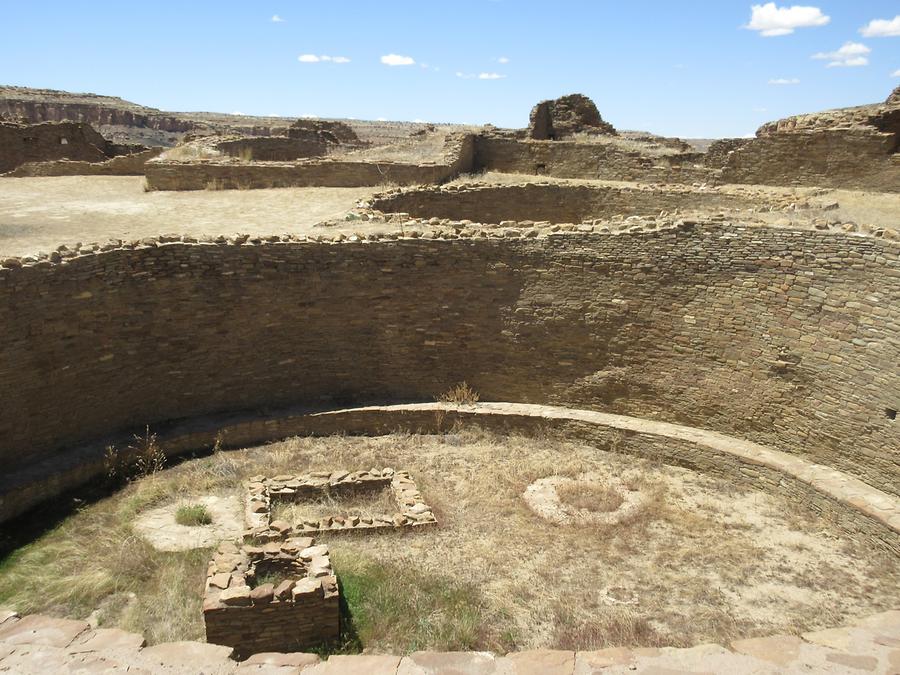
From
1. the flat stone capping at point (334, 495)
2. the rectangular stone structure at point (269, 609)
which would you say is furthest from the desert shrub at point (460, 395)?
the rectangular stone structure at point (269, 609)

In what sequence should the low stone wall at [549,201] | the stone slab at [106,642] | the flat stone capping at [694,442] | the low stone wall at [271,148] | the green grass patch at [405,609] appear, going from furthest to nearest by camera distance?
the low stone wall at [271,148] → the low stone wall at [549,201] → the flat stone capping at [694,442] → the green grass patch at [405,609] → the stone slab at [106,642]

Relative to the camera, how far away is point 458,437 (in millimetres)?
9359

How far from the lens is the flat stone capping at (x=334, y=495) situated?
23.4ft

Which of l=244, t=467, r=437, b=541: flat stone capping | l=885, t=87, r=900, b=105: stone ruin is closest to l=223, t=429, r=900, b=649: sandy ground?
l=244, t=467, r=437, b=541: flat stone capping

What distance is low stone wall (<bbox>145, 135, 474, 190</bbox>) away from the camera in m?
15.2

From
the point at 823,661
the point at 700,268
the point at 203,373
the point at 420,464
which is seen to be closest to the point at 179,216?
the point at 203,373

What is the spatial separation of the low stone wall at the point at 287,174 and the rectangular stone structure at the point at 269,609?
1132 cm

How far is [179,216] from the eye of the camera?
40.2 ft

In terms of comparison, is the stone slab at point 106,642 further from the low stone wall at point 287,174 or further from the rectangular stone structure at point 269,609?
the low stone wall at point 287,174

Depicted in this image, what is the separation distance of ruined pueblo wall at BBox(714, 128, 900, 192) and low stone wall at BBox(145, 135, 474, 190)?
22.5ft

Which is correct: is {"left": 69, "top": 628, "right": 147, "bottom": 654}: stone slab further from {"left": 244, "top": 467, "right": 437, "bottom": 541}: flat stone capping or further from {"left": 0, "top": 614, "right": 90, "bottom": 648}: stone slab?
A: {"left": 244, "top": 467, "right": 437, "bottom": 541}: flat stone capping

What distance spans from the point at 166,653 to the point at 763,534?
5.76m

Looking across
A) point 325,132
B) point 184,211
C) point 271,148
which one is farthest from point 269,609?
point 325,132

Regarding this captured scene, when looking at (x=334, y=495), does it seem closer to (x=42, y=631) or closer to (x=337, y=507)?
(x=337, y=507)
